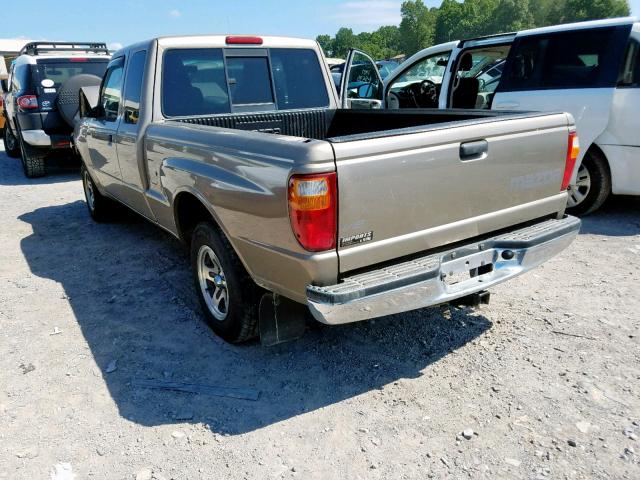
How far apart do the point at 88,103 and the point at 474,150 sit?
439 centimetres

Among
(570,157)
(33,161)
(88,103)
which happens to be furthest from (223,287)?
(33,161)

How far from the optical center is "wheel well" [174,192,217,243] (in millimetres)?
3548

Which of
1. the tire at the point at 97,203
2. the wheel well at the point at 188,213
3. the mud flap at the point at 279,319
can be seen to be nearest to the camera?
the mud flap at the point at 279,319

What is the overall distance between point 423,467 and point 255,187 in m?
1.55

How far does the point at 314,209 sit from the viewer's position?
238 centimetres

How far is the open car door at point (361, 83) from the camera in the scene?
22.4ft

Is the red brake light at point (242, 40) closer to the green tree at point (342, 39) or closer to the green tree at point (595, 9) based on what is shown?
the green tree at point (595, 9)

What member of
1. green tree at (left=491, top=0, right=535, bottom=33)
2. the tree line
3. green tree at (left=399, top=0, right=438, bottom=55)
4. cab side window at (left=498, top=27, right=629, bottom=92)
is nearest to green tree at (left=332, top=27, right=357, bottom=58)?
the tree line

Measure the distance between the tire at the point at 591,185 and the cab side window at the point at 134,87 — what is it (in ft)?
14.8

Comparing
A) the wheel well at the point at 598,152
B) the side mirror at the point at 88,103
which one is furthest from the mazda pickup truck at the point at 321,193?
the wheel well at the point at 598,152

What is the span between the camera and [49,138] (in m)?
9.06

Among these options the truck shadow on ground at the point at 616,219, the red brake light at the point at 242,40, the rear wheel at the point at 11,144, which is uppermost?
the red brake light at the point at 242,40

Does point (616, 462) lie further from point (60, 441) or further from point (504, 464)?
point (60, 441)

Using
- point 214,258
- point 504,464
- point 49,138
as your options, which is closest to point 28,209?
point 49,138
